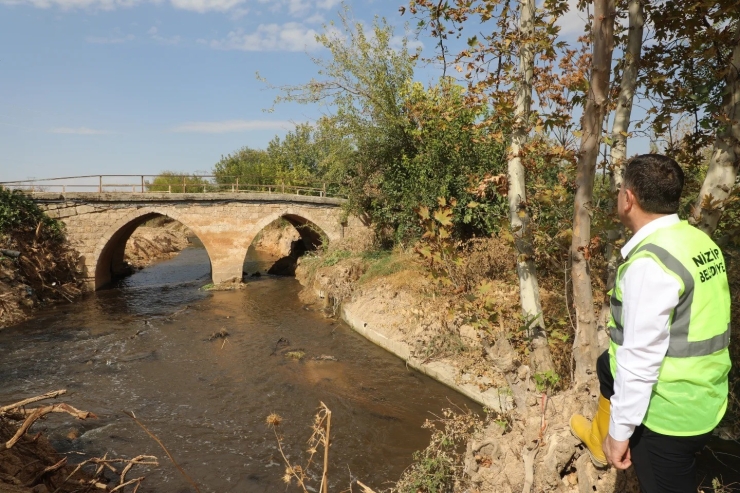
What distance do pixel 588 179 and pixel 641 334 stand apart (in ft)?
6.55

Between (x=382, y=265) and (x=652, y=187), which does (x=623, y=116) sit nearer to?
(x=652, y=187)

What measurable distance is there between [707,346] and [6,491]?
15.5ft

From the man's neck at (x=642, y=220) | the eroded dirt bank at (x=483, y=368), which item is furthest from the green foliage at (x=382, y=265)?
the man's neck at (x=642, y=220)

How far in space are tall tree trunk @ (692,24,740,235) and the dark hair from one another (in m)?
1.65

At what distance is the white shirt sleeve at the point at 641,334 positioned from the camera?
6.70 ft

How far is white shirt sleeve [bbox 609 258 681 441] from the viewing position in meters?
2.04

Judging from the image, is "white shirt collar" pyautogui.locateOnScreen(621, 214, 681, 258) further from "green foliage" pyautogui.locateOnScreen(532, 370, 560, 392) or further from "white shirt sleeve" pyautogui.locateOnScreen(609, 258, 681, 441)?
"green foliage" pyautogui.locateOnScreen(532, 370, 560, 392)

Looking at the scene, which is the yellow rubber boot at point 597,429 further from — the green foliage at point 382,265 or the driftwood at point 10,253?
the driftwood at point 10,253

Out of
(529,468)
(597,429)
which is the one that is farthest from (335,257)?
(597,429)

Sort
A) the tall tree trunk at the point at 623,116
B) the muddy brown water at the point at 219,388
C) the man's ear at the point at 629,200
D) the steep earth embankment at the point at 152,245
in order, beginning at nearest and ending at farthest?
the man's ear at the point at 629,200 → the tall tree trunk at the point at 623,116 → the muddy brown water at the point at 219,388 → the steep earth embankment at the point at 152,245

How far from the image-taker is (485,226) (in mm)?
13805

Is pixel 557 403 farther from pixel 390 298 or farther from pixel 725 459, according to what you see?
pixel 390 298

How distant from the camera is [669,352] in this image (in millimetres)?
2137

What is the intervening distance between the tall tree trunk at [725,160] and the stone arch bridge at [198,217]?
16126 mm
